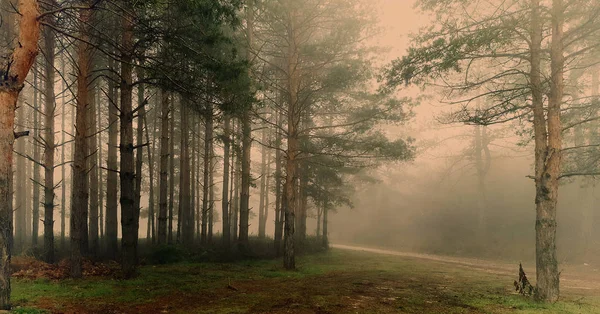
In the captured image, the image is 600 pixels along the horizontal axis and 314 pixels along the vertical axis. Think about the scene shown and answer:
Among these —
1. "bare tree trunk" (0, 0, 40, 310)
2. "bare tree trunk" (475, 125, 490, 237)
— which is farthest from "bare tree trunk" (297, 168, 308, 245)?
"bare tree trunk" (0, 0, 40, 310)

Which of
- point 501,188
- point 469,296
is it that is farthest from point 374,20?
point 501,188

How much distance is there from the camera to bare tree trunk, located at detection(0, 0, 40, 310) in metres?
6.05

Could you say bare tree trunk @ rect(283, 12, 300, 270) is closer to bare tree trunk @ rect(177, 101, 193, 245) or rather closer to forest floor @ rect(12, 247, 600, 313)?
forest floor @ rect(12, 247, 600, 313)

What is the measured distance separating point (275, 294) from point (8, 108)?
705 centimetres

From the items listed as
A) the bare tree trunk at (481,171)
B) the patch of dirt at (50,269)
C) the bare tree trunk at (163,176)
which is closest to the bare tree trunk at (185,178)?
the bare tree trunk at (163,176)

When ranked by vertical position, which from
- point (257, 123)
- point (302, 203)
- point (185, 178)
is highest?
point (257, 123)

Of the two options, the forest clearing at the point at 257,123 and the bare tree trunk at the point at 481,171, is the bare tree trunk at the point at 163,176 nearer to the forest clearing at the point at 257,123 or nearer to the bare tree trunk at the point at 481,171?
the forest clearing at the point at 257,123

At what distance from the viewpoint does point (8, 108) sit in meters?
6.21

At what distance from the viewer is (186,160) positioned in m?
18.4

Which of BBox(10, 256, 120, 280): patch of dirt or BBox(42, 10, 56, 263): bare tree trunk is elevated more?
BBox(42, 10, 56, 263): bare tree trunk

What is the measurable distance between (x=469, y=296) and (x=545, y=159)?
4.27 metres

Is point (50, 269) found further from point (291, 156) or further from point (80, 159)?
point (291, 156)

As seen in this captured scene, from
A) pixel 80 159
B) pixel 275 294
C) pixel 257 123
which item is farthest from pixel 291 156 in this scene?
pixel 80 159

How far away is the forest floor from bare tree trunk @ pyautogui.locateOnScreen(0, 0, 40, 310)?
33.6 inches
